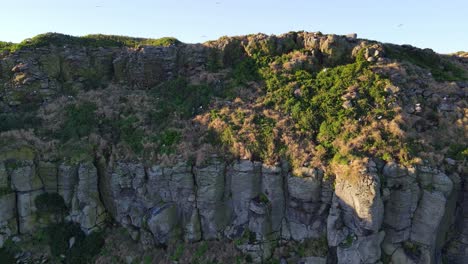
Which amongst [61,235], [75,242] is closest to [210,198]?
[75,242]

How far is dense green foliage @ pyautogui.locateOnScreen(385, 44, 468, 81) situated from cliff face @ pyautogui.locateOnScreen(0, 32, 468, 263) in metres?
0.20

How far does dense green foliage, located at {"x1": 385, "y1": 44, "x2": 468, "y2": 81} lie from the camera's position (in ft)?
101

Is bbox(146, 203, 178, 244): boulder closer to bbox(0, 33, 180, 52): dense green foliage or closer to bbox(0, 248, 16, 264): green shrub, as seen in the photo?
bbox(0, 248, 16, 264): green shrub

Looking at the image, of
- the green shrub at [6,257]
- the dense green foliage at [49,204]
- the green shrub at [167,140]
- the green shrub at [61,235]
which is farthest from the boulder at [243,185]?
the green shrub at [6,257]

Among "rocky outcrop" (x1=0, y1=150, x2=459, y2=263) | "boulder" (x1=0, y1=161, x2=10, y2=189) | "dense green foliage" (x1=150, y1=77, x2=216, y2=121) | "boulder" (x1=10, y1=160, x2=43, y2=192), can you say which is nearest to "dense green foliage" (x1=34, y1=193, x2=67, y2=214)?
"rocky outcrop" (x1=0, y1=150, x2=459, y2=263)

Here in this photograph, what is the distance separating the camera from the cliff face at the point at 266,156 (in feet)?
69.0

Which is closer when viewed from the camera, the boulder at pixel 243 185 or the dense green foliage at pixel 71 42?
the boulder at pixel 243 185

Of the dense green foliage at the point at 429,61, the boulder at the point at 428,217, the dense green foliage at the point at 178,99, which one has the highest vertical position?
the dense green foliage at the point at 429,61

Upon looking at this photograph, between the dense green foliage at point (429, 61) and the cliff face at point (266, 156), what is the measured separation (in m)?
0.20

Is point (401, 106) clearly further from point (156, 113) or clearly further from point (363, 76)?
point (156, 113)

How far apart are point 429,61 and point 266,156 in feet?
65.6

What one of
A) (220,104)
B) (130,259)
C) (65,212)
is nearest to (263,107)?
(220,104)

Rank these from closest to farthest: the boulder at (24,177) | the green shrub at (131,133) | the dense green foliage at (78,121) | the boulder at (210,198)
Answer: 1. the boulder at (210,198)
2. the boulder at (24,177)
3. the green shrub at (131,133)
4. the dense green foliage at (78,121)

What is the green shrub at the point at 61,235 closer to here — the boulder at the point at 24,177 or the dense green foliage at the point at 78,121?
the boulder at the point at 24,177
